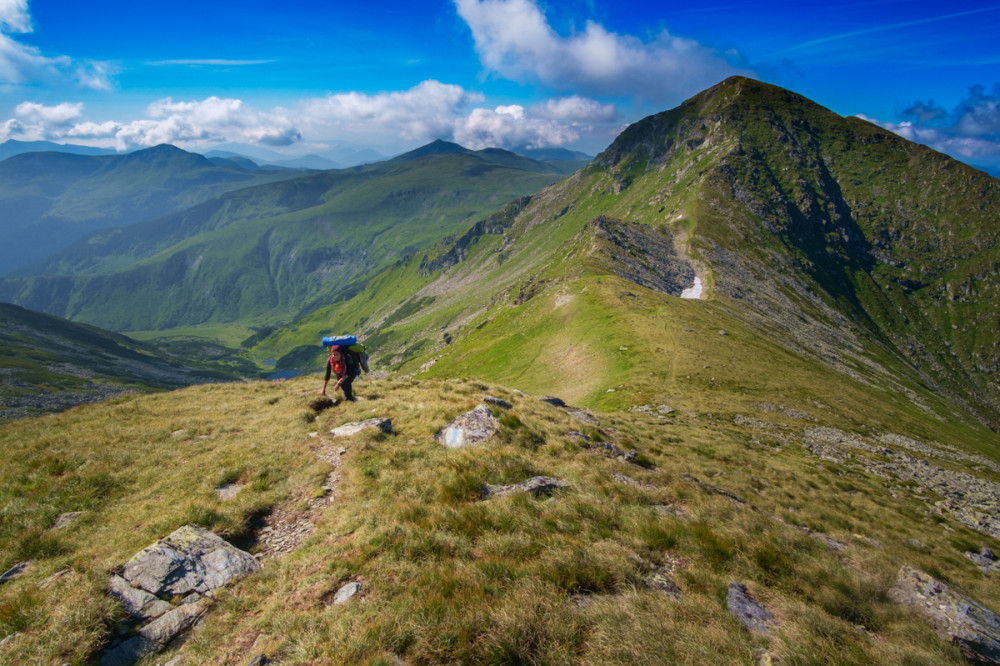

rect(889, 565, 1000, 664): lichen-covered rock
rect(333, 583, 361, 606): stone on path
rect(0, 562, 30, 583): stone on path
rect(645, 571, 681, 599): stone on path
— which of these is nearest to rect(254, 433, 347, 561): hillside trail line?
rect(333, 583, 361, 606): stone on path

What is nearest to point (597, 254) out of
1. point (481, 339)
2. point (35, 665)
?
point (481, 339)

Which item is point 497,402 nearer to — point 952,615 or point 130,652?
point 130,652

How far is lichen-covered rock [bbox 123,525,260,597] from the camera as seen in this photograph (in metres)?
8.87

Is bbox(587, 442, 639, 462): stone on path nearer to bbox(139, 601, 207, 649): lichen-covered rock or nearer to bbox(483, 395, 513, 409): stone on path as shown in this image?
bbox(483, 395, 513, 409): stone on path

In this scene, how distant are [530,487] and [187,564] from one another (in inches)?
346

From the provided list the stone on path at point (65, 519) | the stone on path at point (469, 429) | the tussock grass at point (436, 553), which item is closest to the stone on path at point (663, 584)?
the tussock grass at point (436, 553)

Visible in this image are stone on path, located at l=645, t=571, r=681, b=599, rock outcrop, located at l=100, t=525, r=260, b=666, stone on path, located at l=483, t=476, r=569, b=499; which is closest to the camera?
rock outcrop, located at l=100, t=525, r=260, b=666

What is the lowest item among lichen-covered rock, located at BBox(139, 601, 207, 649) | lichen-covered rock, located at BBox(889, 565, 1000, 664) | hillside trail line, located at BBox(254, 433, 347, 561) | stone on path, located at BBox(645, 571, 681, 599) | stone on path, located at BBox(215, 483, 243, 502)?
stone on path, located at BBox(215, 483, 243, 502)

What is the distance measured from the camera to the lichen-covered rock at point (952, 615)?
826 cm

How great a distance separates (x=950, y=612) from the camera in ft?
29.6

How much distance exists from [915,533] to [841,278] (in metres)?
229

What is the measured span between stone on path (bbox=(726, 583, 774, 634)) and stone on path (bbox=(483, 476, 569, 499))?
17.4 ft

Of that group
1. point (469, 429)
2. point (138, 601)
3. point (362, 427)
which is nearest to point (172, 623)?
point (138, 601)

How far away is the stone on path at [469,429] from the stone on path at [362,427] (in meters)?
2.27
